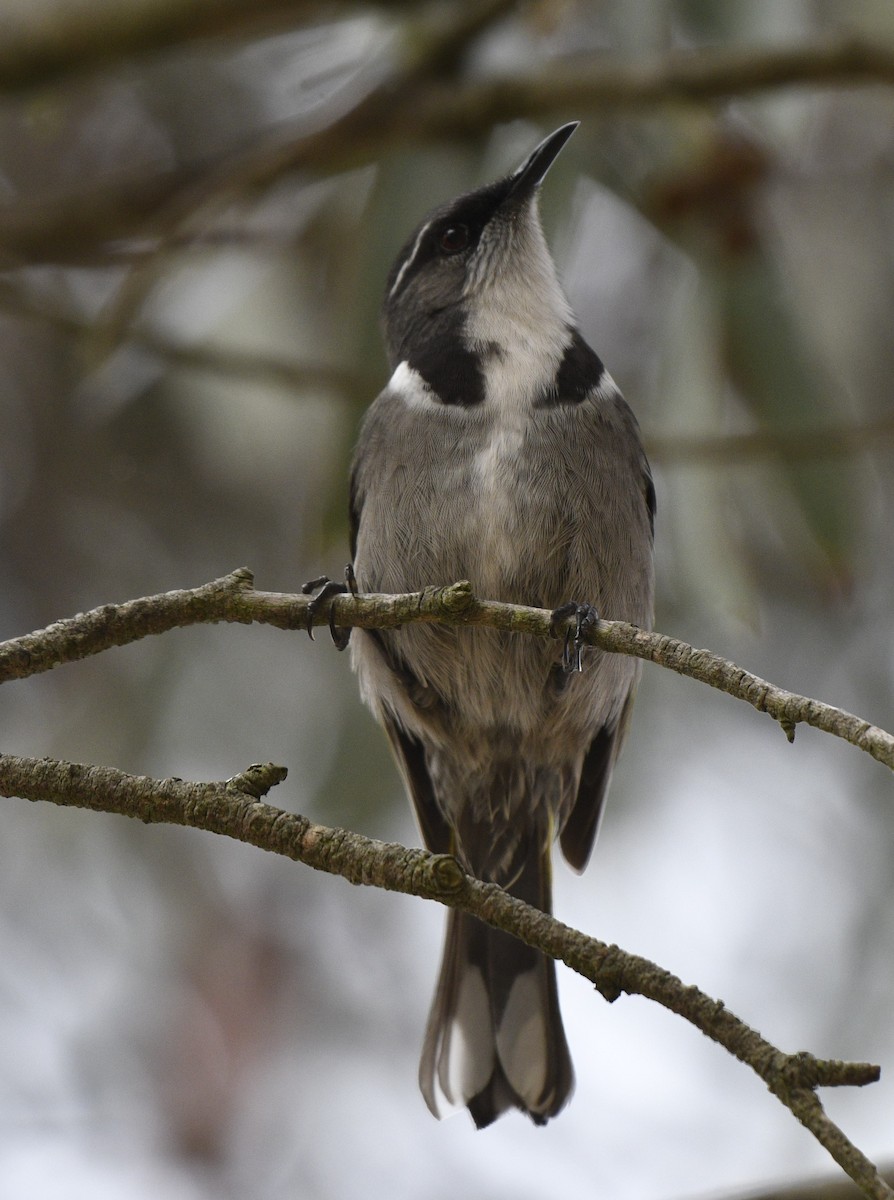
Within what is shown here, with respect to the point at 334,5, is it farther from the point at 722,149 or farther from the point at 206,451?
the point at 206,451

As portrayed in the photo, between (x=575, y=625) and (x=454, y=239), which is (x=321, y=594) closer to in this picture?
(x=575, y=625)

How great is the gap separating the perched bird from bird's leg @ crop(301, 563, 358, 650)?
26cm

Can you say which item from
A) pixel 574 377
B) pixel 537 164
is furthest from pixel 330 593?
pixel 537 164

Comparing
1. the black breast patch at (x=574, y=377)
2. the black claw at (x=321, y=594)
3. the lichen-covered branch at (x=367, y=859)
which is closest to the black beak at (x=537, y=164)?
the black breast patch at (x=574, y=377)

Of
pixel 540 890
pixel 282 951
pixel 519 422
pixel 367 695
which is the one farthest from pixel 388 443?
pixel 282 951

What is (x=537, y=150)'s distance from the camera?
3.62m

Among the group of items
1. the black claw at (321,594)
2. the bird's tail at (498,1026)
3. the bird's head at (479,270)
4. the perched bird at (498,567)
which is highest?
the bird's head at (479,270)

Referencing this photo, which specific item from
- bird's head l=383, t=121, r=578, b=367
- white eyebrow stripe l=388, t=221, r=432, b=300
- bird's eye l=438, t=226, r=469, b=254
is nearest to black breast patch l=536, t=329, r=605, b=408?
bird's head l=383, t=121, r=578, b=367

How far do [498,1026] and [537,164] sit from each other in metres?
2.02

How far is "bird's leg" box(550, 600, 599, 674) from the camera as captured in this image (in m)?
2.19

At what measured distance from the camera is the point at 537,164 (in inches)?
145

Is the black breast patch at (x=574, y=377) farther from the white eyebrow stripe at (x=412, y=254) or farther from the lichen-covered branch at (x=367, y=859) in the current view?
the lichen-covered branch at (x=367, y=859)

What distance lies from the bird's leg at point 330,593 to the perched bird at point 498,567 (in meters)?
0.26

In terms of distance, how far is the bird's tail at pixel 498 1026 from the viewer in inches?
126
